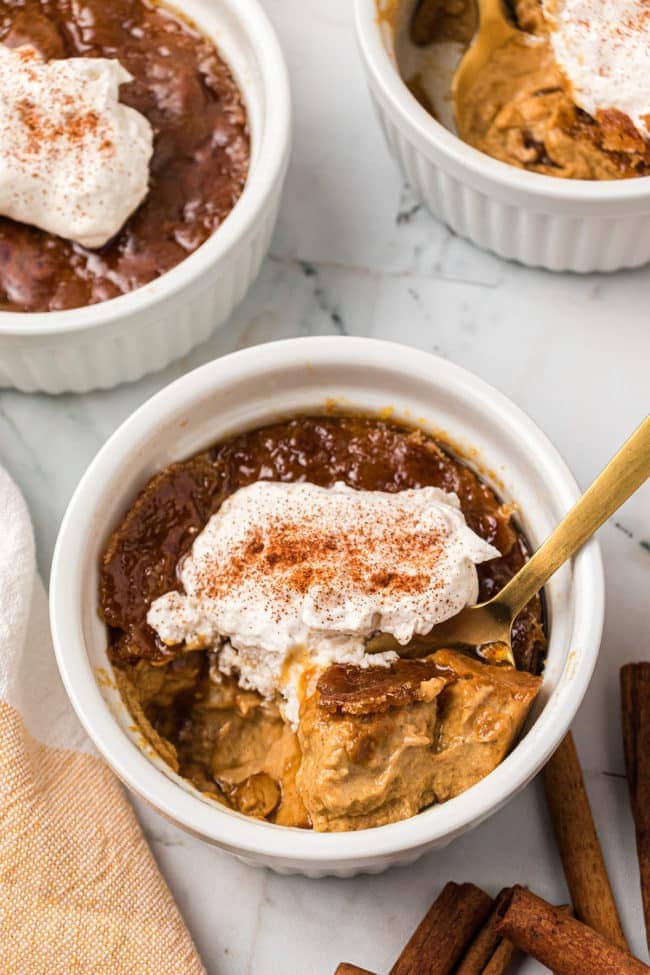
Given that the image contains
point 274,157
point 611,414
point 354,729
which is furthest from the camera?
point 611,414

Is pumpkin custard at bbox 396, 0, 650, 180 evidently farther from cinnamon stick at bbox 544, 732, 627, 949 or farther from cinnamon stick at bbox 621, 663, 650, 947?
cinnamon stick at bbox 544, 732, 627, 949

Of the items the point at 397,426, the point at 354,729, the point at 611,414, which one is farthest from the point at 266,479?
the point at 611,414

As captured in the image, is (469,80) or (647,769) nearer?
(647,769)

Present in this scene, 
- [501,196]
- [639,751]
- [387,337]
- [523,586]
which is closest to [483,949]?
[639,751]

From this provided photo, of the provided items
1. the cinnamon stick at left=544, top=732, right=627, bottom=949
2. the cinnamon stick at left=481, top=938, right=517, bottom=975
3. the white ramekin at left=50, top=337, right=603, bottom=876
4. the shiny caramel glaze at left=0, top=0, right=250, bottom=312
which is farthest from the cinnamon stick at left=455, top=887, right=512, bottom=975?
the shiny caramel glaze at left=0, top=0, right=250, bottom=312

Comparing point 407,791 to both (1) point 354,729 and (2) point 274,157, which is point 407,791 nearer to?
(1) point 354,729

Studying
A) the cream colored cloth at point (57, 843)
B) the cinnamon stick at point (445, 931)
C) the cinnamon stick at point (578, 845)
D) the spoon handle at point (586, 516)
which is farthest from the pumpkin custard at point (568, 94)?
the cinnamon stick at point (445, 931)

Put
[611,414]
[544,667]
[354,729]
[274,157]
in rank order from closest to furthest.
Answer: [354,729] → [544,667] → [274,157] → [611,414]

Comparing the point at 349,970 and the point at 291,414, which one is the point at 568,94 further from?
the point at 349,970

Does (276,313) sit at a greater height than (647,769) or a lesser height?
greater
